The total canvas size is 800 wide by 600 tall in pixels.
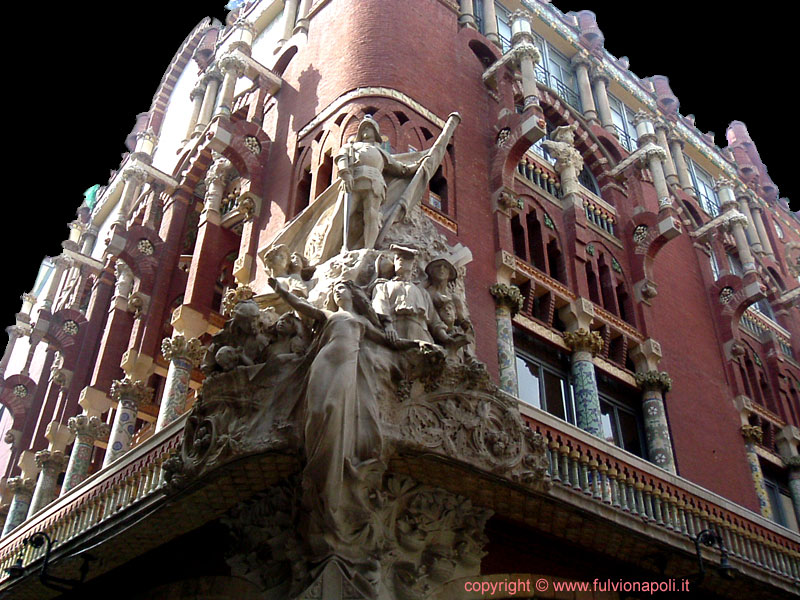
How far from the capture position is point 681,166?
2603cm

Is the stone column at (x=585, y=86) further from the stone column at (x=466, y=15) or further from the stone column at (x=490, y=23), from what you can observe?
the stone column at (x=466, y=15)

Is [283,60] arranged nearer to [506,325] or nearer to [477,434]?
[506,325]

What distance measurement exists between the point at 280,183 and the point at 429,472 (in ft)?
26.6

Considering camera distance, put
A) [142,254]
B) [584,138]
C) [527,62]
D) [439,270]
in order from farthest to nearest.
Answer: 1. [584,138]
2. [142,254]
3. [527,62]
4. [439,270]

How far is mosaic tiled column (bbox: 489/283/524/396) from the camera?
14.4 meters

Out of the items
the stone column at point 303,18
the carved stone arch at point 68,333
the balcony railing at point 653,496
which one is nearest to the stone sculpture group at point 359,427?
the balcony railing at point 653,496

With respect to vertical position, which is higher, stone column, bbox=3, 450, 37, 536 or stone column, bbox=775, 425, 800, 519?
stone column, bbox=775, 425, 800, 519

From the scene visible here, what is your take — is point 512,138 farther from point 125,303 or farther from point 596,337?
point 125,303

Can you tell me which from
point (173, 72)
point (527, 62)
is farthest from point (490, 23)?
point (173, 72)

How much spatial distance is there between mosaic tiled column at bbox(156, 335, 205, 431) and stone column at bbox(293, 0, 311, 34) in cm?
787

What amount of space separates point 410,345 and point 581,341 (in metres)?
7.17

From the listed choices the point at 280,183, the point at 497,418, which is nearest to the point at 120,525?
the point at 497,418

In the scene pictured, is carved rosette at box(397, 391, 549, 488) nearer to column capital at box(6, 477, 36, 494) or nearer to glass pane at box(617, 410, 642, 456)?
glass pane at box(617, 410, 642, 456)

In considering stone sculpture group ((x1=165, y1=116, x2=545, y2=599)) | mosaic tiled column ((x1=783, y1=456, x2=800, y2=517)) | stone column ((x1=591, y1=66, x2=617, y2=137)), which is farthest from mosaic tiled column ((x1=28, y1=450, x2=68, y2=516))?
mosaic tiled column ((x1=783, y1=456, x2=800, y2=517))
